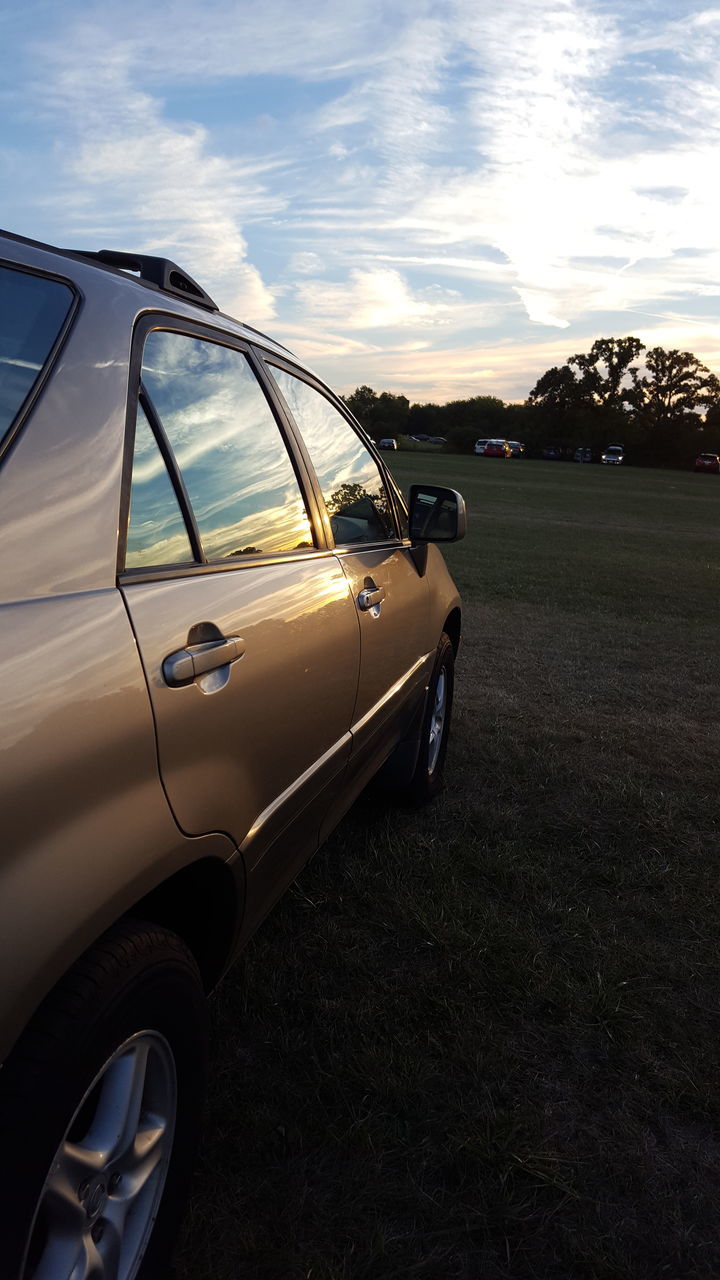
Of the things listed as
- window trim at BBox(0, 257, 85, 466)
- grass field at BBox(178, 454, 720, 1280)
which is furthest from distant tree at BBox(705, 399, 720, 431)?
window trim at BBox(0, 257, 85, 466)

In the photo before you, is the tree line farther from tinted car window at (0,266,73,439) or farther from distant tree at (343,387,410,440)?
tinted car window at (0,266,73,439)

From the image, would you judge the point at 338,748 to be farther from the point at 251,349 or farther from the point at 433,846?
the point at 433,846

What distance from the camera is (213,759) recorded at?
5.39ft

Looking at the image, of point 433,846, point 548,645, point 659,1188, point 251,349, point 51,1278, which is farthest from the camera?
point 548,645

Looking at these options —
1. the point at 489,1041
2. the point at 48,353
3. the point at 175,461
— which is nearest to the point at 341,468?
the point at 175,461

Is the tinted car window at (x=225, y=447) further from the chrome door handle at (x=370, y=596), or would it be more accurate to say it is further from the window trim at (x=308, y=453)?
the chrome door handle at (x=370, y=596)

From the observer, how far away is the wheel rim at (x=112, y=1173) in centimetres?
132

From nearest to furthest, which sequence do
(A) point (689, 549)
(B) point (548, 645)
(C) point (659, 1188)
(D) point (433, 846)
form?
(C) point (659, 1188) < (D) point (433, 846) < (B) point (548, 645) < (A) point (689, 549)

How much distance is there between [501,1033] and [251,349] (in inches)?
81.0

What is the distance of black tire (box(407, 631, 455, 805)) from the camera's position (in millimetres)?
4000

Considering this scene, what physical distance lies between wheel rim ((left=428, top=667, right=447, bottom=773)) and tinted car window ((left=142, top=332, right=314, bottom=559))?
6.00 ft

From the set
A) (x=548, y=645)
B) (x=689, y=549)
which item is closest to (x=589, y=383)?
(x=689, y=549)

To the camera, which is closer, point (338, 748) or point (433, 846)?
point (338, 748)

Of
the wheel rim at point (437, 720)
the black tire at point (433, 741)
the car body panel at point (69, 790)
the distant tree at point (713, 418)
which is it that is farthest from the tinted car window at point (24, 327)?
the distant tree at point (713, 418)
